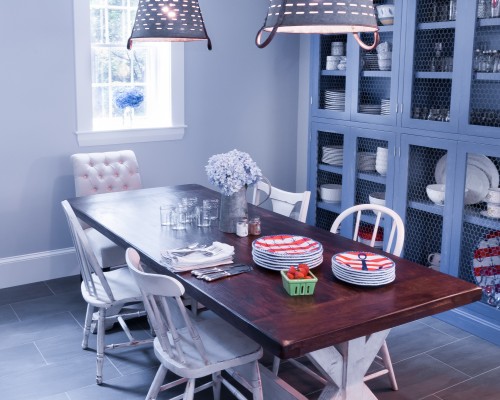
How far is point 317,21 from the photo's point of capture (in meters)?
2.07

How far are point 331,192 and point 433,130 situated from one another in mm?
1163

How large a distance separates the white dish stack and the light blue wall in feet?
4.12

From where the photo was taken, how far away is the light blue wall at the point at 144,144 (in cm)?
433

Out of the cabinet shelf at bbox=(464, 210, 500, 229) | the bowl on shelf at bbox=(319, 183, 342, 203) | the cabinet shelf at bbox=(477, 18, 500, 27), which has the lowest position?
the bowl on shelf at bbox=(319, 183, 342, 203)

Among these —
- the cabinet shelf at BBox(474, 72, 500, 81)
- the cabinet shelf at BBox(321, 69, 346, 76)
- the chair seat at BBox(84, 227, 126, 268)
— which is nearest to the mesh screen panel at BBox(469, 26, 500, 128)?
the cabinet shelf at BBox(474, 72, 500, 81)

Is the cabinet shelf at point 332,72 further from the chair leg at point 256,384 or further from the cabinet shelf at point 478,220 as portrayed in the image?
the chair leg at point 256,384

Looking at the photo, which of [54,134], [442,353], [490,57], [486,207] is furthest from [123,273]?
[490,57]

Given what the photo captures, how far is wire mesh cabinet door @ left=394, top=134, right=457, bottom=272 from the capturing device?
13.0 feet

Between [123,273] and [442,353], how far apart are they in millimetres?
1785

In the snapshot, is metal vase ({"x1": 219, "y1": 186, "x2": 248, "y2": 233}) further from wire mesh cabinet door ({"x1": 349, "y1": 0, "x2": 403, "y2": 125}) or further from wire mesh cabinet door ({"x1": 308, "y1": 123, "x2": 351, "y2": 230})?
wire mesh cabinet door ({"x1": 308, "y1": 123, "x2": 351, "y2": 230})

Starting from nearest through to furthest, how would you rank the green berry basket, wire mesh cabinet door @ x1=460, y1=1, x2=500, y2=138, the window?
the green berry basket → wire mesh cabinet door @ x1=460, y1=1, x2=500, y2=138 → the window

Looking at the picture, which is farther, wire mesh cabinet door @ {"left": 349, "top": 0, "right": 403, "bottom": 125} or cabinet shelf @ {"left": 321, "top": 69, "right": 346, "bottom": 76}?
cabinet shelf @ {"left": 321, "top": 69, "right": 346, "bottom": 76}

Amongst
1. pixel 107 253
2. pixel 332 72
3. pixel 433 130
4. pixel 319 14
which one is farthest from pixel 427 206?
pixel 319 14

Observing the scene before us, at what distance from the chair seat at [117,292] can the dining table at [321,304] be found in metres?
0.27
